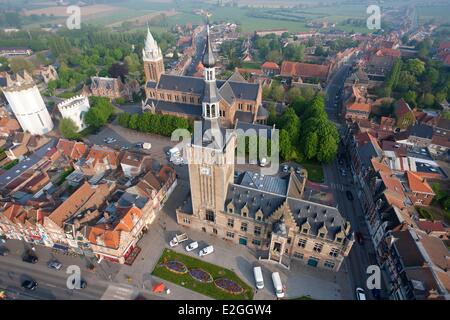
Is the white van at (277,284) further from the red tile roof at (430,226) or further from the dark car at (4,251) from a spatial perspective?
the dark car at (4,251)

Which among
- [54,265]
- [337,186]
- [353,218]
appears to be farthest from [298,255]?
[54,265]

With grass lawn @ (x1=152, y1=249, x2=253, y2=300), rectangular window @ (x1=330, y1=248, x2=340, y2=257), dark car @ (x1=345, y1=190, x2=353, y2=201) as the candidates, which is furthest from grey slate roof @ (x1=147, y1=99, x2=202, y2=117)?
rectangular window @ (x1=330, y1=248, x2=340, y2=257)

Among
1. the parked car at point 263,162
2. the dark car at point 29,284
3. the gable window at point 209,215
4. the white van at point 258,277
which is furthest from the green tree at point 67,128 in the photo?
the white van at point 258,277

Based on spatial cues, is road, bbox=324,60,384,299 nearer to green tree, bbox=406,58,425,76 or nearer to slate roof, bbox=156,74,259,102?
slate roof, bbox=156,74,259,102

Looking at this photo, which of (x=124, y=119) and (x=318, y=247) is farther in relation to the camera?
(x=124, y=119)

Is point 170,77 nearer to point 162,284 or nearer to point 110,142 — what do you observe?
point 110,142

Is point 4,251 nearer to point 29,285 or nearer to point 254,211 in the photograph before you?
point 29,285
